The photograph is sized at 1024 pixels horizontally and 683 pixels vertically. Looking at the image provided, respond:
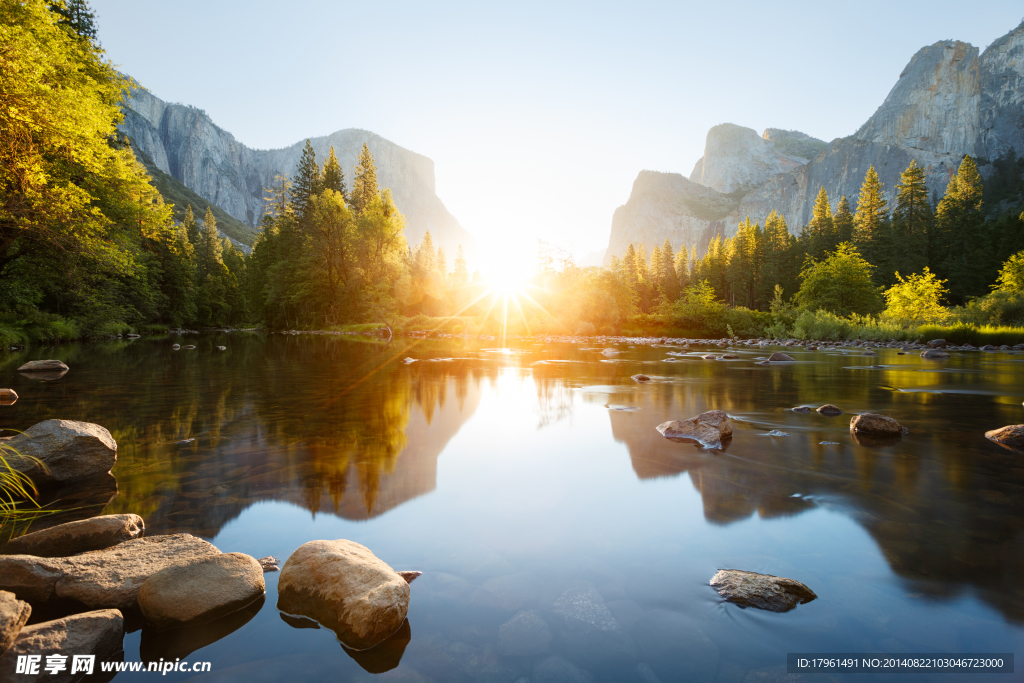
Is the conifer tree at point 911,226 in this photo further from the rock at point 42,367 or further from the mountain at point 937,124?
the mountain at point 937,124

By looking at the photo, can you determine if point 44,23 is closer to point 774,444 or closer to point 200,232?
point 774,444

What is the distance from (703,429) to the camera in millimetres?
7621

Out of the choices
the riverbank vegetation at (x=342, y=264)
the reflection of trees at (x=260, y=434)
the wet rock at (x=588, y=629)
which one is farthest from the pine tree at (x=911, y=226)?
the wet rock at (x=588, y=629)

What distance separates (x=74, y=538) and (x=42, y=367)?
15263 mm

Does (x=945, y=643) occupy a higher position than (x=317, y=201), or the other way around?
(x=317, y=201)

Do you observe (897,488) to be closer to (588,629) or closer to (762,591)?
(762,591)

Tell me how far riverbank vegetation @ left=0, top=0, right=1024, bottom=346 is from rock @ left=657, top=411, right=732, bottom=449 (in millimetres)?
19617

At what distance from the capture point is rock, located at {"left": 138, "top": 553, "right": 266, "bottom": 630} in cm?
288

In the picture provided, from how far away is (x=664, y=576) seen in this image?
3523 mm

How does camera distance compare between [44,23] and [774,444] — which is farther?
[44,23]

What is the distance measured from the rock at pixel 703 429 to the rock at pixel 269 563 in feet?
20.2

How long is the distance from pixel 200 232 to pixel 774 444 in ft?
265

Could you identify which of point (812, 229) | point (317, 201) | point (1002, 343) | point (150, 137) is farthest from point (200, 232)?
point (150, 137)

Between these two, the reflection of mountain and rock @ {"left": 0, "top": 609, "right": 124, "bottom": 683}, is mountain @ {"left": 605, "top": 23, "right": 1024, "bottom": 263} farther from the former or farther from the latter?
rock @ {"left": 0, "top": 609, "right": 124, "bottom": 683}
